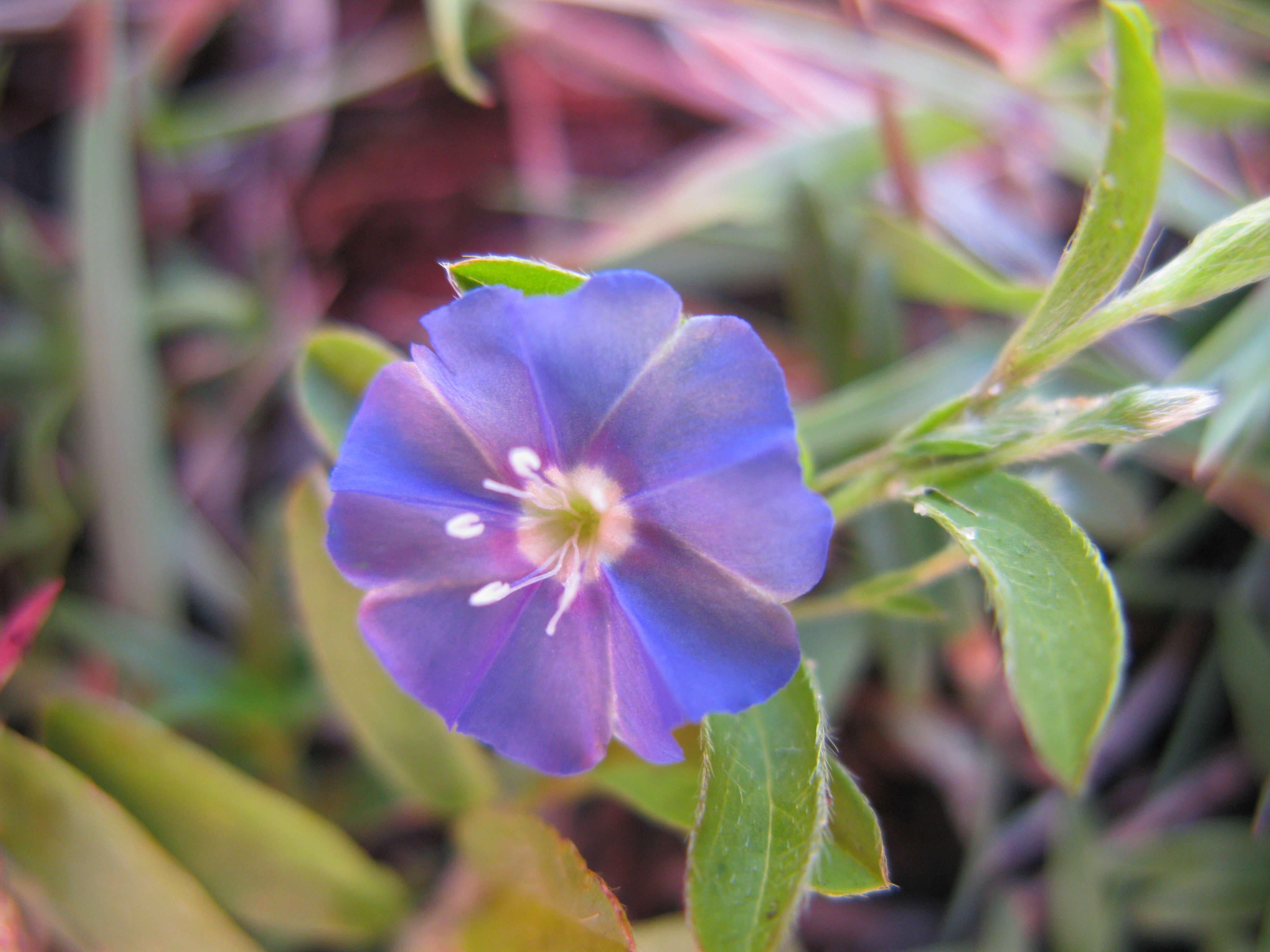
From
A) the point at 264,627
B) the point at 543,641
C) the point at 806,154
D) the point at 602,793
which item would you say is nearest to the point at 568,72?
the point at 806,154

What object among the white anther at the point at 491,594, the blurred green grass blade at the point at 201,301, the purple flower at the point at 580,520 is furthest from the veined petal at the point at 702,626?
the blurred green grass blade at the point at 201,301

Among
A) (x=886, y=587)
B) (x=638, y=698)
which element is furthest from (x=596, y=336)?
(x=886, y=587)

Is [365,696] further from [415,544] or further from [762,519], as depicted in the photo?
[762,519]

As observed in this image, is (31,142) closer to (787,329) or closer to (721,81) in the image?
(721,81)

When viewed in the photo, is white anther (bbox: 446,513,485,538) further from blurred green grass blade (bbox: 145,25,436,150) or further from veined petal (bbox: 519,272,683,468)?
blurred green grass blade (bbox: 145,25,436,150)

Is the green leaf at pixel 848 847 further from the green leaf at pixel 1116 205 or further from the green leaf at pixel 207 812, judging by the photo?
the green leaf at pixel 207 812

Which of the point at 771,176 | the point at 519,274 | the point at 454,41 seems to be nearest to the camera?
the point at 519,274

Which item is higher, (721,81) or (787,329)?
(721,81)
